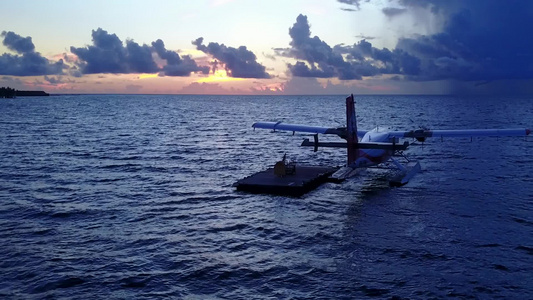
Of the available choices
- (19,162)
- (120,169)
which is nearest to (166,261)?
(120,169)

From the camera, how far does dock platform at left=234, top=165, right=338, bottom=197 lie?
3083cm

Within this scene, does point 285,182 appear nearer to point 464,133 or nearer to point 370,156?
point 370,156

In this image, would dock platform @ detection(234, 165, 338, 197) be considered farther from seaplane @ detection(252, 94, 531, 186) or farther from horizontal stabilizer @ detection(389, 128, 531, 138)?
horizontal stabilizer @ detection(389, 128, 531, 138)

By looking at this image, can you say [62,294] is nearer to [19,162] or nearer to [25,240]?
[25,240]

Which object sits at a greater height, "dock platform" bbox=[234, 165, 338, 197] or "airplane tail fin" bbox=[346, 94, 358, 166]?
"airplane tail fin" bbox=[346, 94, 358, 166]

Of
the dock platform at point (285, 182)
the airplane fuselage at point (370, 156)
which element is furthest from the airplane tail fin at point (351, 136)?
the dock platform at point (285, 182)

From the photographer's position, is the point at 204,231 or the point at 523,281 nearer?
the point at 523,281

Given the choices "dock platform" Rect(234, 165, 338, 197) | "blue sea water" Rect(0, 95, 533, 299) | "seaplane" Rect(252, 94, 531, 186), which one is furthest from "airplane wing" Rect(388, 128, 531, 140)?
"dock platform" Rect(234, 165, 338, 197)

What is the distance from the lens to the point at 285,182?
32062 mm

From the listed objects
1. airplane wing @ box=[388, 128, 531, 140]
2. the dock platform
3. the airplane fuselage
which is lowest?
the dock platform

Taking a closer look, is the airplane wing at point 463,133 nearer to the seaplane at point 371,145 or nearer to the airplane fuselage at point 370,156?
the seaplane at point 371,145

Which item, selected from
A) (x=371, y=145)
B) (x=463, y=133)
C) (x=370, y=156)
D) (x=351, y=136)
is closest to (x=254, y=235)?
(x=371, y=145)

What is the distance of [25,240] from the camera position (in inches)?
867

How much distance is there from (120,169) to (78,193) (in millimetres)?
9936
